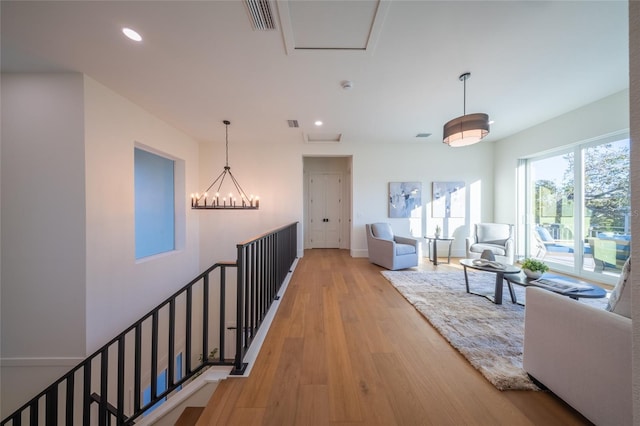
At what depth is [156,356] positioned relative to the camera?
5.90 ft

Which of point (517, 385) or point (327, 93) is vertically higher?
point (327, 93)

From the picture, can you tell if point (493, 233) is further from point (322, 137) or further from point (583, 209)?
point (322, 137)

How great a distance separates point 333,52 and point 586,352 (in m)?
3.00

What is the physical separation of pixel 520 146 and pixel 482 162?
801 millimetres

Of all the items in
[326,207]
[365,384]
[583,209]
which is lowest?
[365,384]

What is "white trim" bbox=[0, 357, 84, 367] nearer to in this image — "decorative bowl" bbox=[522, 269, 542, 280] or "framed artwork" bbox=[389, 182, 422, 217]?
"decorative bowl" bbox=[522, 269, 542, 280]

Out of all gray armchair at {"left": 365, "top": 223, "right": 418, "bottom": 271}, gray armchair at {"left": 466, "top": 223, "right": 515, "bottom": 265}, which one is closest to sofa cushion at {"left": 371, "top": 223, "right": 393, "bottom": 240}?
gray armchair at {"left": 365, "top": 223, "right": 418, "bottom": 271}

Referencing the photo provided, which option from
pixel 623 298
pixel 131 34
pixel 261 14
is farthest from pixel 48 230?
pixel 623 298

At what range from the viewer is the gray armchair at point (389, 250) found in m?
4.29

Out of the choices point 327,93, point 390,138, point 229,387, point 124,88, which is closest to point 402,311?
point 229,387

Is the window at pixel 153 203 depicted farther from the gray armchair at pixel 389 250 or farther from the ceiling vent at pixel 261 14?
the gray armchair at pixel 389 250

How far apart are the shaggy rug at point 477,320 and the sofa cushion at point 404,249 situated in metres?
0.57

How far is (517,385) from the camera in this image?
1494mm

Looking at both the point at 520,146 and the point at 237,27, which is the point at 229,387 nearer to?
the point at 237,27
